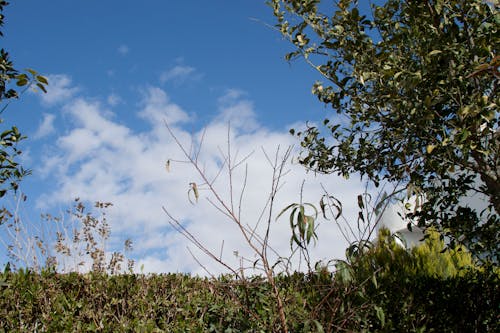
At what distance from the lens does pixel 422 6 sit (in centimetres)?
484

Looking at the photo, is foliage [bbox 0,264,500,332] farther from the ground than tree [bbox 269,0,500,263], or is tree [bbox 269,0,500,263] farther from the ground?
tree [bbox 269,0,500,263]

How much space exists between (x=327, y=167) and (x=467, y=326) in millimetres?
2546

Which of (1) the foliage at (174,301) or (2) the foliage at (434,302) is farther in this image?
(2) the foliage at (434,302)

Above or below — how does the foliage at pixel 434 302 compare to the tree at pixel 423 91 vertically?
below

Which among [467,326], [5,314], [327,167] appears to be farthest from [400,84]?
[5,314]

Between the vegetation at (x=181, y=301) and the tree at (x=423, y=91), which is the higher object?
the tree at (x=423, y=91)

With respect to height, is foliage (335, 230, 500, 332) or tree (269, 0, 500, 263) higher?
tree (269, 0, 500, 263)

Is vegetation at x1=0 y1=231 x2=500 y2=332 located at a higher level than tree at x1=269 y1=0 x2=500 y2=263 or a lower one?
lower

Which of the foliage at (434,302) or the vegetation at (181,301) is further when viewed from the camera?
the foliage at (434,302)

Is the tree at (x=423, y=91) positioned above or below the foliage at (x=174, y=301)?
above

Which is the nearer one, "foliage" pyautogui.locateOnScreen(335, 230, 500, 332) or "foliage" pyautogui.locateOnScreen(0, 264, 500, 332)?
"foliage" pyautogui.locateOnScreen(0, 264, 500, 332)

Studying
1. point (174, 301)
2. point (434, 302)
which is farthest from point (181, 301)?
point (434, 302)

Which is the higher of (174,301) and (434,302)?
(174,301)

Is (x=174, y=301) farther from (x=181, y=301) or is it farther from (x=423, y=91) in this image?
(x=423, y=91)
